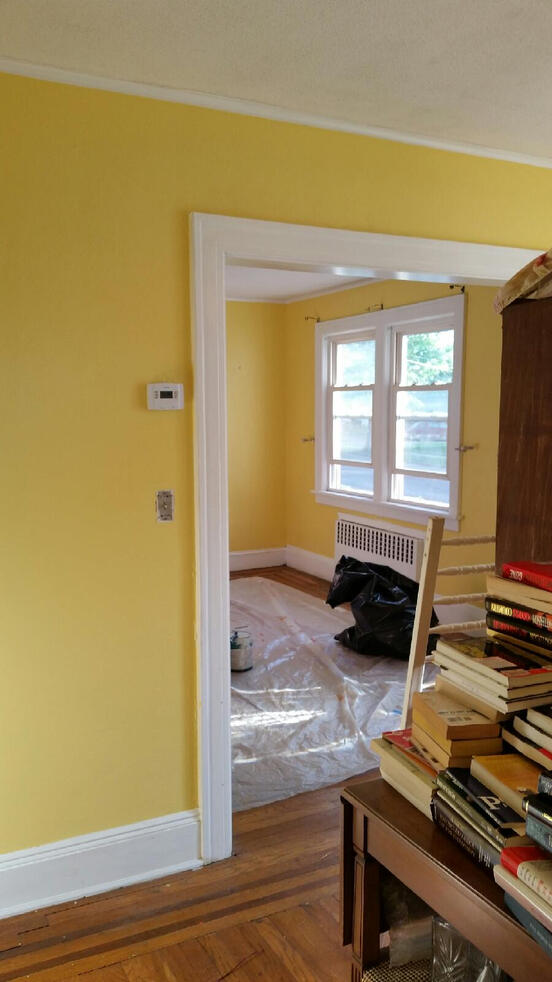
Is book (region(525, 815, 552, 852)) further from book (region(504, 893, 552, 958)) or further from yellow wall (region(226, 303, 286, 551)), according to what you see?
yellow wall (region(226, 303, 286, 551))

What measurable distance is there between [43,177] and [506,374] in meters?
1.41

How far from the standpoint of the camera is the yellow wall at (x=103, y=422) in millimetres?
2133

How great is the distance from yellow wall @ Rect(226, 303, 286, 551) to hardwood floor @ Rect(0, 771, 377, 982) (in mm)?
4387

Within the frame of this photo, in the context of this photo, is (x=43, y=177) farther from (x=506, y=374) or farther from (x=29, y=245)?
(x=506, y=374)

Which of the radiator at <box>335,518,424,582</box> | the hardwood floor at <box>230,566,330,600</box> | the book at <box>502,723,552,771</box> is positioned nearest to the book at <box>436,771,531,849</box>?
the book at <box>502,723,552,771</box>

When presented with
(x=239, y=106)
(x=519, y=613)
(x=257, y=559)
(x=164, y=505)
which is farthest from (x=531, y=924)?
(x=257, y=559)

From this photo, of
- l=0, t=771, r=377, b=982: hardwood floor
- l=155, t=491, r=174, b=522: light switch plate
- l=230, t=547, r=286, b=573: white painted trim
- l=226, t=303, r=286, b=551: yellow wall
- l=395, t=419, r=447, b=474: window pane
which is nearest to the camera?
l=0, t=771, r=377, b=982: hardwood floor

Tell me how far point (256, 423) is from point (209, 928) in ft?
16.6

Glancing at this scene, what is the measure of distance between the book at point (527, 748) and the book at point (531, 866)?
143mm

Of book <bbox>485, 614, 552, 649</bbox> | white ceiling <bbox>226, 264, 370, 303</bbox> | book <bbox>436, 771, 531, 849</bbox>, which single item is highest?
white ceiling <bbox>226, 264, 370, 303</bbox>

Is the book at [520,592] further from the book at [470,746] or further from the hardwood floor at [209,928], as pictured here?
the hardwood floor at [209,928]

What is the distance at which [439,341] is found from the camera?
5.00 m

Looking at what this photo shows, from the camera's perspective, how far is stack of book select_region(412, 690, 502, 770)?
116 centimetres

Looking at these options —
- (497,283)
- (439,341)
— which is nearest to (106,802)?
(497,283)
